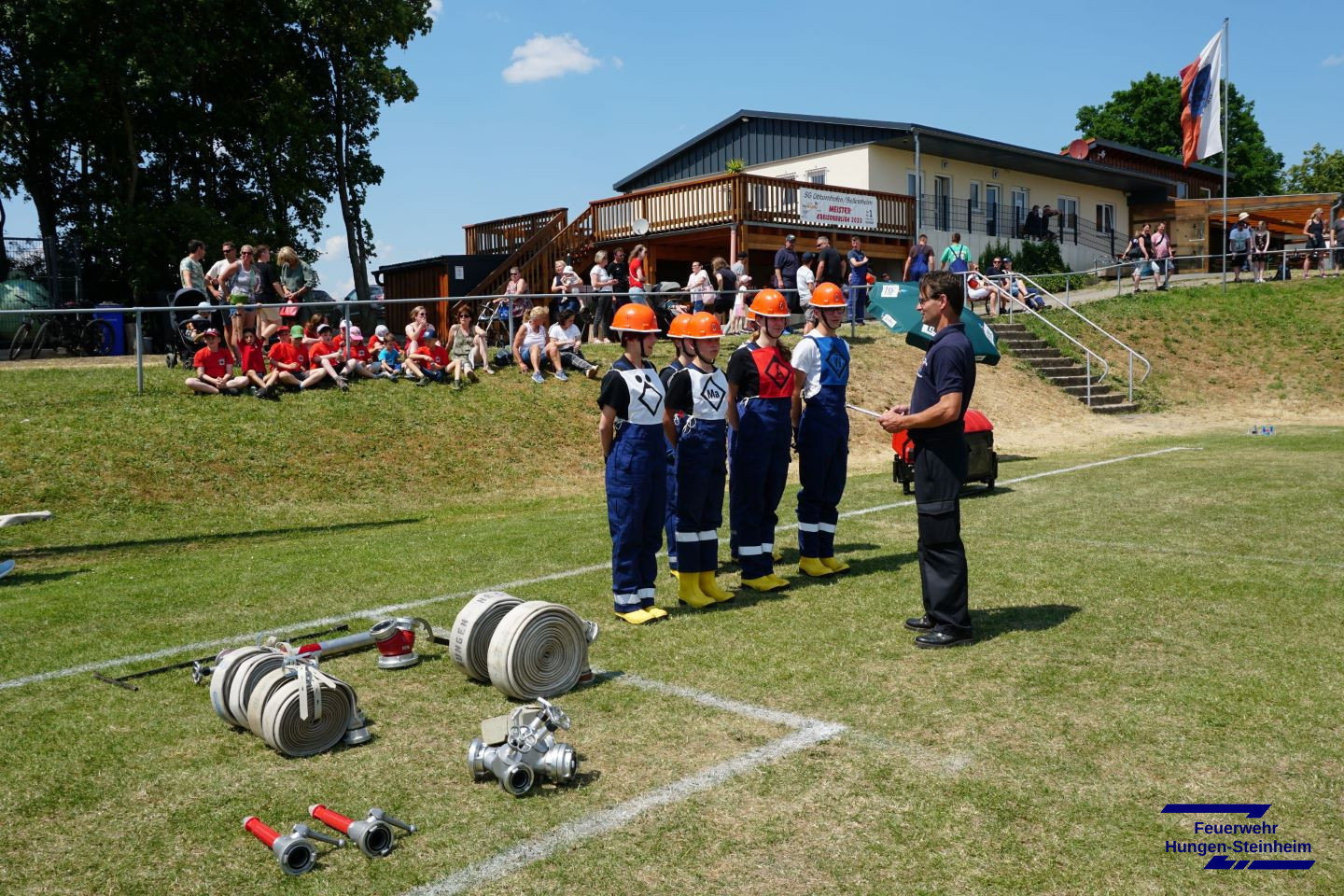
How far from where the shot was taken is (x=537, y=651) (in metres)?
5.73

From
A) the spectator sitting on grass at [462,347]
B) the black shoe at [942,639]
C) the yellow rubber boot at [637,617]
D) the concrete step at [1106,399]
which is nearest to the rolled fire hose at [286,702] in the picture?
the yellow rubber boot at [637,617]

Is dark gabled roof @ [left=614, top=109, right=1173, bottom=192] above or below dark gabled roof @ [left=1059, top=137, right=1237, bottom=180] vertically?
below

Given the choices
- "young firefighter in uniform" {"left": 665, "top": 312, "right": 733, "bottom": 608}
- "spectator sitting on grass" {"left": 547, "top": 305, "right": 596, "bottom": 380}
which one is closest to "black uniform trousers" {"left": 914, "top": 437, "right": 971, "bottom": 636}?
"young firefighter in uniform" {"left": 665, "top": 312, "right": 733, "bottom": 608}

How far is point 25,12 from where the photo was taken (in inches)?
936

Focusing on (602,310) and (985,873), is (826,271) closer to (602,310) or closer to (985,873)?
(602,310)

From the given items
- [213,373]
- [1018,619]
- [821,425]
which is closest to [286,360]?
[213,373]

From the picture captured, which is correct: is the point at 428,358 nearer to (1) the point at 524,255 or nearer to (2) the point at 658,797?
(1) the point at 524,255

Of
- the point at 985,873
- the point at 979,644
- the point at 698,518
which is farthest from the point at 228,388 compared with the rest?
the point at 985,873

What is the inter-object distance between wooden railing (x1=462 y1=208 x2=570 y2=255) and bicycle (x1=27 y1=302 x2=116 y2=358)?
13.5 metres

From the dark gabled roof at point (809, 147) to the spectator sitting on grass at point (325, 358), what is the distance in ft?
74.5

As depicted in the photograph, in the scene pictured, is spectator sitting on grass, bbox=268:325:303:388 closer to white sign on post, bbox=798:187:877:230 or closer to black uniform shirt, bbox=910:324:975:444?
black uniform shirt, bbox=910:324:975:444

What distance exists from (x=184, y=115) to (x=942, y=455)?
27.1 m

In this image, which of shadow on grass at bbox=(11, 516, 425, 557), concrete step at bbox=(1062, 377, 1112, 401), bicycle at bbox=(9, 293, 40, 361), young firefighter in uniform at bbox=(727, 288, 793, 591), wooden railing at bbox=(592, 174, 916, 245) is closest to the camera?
young firefighter in uniform at bbox=(727, 288, 793, 591)

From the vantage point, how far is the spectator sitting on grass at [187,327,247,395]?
15.4 meters
